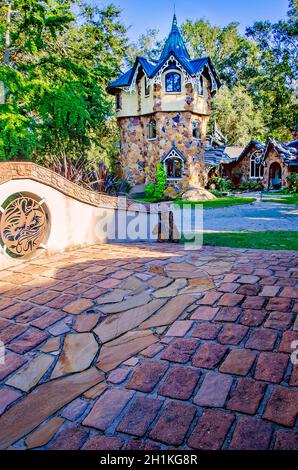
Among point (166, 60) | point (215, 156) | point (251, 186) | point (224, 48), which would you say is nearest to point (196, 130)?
point (166, 60)

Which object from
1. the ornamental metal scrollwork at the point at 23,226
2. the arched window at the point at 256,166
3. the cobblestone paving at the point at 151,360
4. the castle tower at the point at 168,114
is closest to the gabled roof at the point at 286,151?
the arched window at the point at 256,166

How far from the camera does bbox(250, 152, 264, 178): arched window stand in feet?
91.3

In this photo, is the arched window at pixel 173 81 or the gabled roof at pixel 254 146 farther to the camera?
→ the gabled roof at pixel 254 146

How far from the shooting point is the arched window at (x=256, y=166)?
27819mm

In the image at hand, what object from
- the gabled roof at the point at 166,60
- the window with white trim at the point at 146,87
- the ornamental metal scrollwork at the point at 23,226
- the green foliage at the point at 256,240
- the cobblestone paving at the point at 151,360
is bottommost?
the cobblestone paving at the point at 151,360

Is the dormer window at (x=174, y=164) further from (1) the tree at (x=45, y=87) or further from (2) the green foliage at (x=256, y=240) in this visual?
(2) the green foliage at (x=256, y=240)

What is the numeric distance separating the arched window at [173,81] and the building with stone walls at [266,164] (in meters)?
10.5

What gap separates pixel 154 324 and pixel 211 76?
2169cm

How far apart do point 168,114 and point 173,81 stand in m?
2.07

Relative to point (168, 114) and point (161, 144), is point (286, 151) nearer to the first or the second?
point (168, 114)

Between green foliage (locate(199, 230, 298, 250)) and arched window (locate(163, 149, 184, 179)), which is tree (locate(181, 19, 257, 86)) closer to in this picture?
arched window (locate(163, 149, 184, 179))

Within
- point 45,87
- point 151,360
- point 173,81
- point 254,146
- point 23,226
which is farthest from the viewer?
point 254,146

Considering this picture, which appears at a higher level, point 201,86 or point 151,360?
point 201,86

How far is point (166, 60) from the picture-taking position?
18.7 meters
